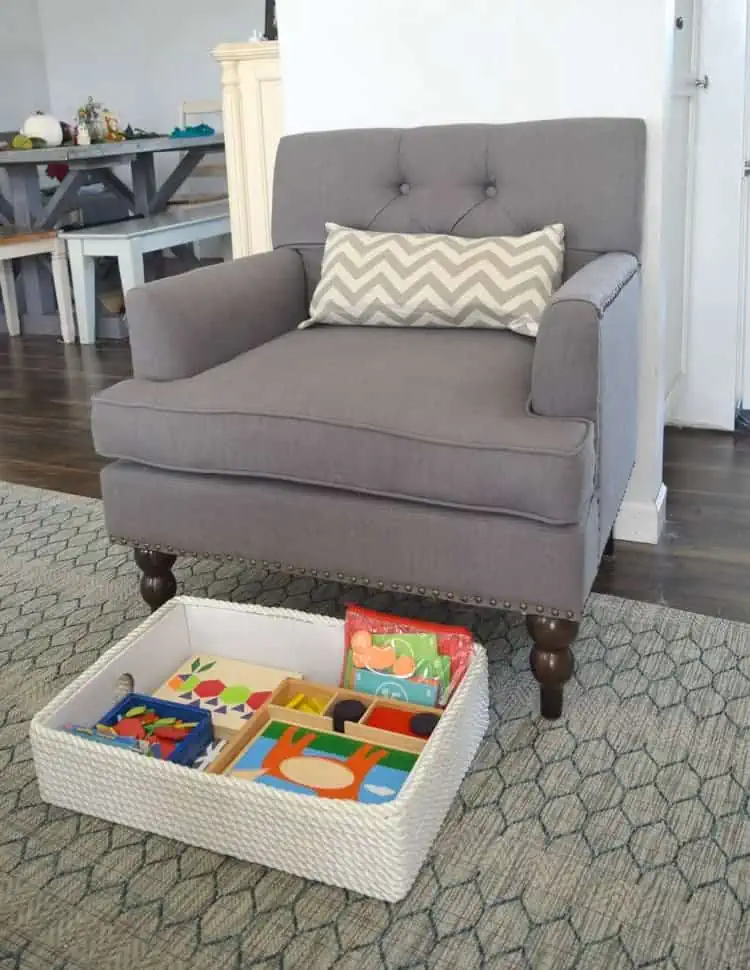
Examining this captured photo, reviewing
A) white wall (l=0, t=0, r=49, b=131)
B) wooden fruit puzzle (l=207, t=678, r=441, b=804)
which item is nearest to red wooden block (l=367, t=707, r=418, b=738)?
wooden fruit puzzle (l=207, t=678, r=441, b=804)

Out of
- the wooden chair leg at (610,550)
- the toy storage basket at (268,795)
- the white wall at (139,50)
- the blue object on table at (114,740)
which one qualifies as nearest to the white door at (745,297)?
the wooden chair leg at (610,550)

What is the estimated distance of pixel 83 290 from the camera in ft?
14.4

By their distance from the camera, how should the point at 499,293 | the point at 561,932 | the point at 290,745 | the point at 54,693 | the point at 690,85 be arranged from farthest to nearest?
1. the point at 690,85
2. the point at 499,293
3. the point at 54,693
4. the point at 290,745
5. the point at 561,932

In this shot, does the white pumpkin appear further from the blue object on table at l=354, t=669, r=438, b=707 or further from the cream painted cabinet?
the blue object on table at l=354, t=669, r=438, b=707

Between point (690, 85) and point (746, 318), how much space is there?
0.67 metres

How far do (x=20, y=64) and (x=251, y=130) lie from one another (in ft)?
16.1

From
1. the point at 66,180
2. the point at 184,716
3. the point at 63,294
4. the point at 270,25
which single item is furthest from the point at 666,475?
the point at 66,180

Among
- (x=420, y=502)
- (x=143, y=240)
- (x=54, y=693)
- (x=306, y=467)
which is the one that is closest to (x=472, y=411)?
(x=420, y=502)

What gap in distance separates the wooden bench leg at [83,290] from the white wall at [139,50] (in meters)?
2.55

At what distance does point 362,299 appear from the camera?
6.61 feet

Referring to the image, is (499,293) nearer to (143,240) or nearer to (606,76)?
(606,76)

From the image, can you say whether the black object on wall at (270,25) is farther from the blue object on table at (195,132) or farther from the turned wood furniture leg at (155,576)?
the blue object on table at (195,132)

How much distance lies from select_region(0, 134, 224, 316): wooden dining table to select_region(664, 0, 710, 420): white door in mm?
2796

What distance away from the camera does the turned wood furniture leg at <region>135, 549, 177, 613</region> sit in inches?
71.5
